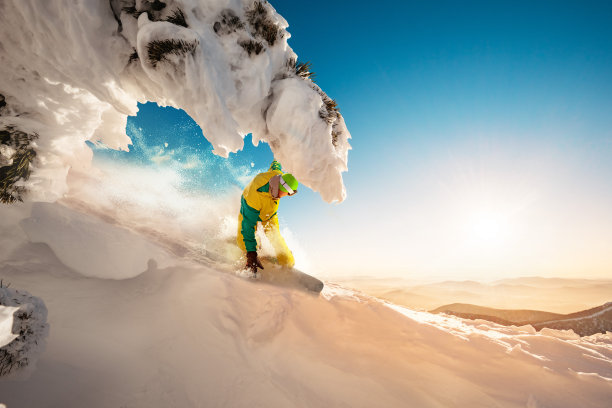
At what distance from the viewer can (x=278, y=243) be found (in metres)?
4.83

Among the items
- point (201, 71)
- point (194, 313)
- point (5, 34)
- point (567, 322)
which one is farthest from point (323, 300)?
point (5, 34)

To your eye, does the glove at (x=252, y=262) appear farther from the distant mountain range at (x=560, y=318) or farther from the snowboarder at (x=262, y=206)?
the distant mountain range at (x=560, y=318)

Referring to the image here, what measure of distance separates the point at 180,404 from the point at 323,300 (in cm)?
207

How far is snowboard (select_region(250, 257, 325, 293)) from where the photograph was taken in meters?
3.69

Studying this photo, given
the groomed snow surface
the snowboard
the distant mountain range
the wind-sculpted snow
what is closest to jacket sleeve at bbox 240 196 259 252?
the snowboard

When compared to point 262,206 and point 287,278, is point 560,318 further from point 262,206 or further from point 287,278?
point 262,206

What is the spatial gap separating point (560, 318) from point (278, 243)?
595cm

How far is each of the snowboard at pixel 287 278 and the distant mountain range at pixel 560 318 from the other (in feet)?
10.7

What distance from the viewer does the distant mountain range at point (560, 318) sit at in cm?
428

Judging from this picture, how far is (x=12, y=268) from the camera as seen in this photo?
2340 mm

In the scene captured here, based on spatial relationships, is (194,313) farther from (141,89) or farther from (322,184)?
(141,89)

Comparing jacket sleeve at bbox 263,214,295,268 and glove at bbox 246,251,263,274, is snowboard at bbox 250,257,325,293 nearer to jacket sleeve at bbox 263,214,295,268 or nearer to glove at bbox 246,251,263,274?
glove at bbox 246,251,263,274

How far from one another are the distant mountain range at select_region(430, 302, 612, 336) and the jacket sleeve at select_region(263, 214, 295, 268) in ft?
12.0

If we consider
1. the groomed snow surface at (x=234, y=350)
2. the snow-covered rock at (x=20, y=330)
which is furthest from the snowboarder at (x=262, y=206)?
the snow-covered rock at (x=20, y=330)
